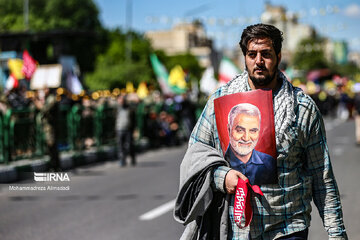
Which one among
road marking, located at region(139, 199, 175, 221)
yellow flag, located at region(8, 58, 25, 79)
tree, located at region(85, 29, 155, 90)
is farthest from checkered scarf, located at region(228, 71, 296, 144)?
tree, located at region(85, 29, 155, 90)

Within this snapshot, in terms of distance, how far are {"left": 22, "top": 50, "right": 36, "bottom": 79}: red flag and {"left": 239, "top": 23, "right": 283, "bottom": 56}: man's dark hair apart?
16.0m

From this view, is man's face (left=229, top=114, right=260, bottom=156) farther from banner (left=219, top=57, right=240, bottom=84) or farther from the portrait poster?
banner (left=219, top=57, right=240, bottom=84)

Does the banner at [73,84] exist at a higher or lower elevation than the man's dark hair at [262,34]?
lower

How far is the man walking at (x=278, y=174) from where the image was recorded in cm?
314

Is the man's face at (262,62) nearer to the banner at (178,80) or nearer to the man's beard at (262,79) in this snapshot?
the man's beard at (262,79)

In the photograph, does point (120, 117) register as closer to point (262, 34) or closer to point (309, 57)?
point (262, 34)

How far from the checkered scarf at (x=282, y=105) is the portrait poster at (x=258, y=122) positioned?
32mm

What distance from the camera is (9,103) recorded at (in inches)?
572

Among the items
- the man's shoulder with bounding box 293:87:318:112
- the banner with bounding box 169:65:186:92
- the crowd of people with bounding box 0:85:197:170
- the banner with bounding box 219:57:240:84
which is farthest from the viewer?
the banner with bounding box 169:65:186:92

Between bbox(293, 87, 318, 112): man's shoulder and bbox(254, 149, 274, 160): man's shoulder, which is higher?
bbox(293, 87, 318, 112): man's shoulder

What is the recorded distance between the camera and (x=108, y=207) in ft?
30.5

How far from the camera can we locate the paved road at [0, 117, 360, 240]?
751 centimetres

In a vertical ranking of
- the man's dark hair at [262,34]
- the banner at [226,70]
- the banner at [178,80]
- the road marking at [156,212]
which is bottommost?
the road marking at [156,212]

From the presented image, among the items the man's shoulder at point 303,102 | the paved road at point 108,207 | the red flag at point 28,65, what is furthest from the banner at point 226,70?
the man's shoulder at point 303,102
